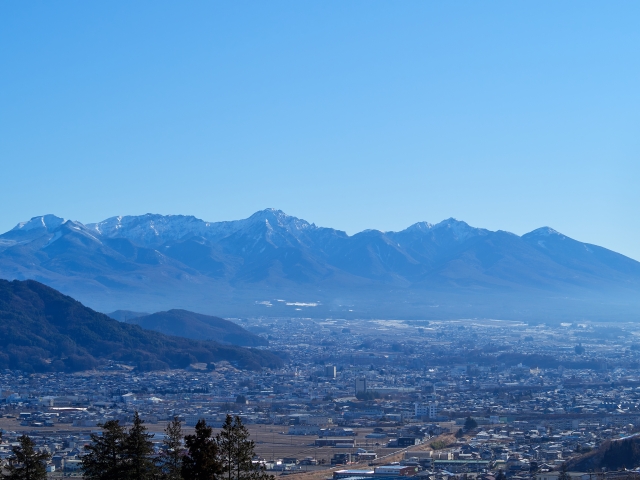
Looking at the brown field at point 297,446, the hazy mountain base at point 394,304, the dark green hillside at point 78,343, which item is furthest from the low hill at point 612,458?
the hazy mountain base at point 394,304

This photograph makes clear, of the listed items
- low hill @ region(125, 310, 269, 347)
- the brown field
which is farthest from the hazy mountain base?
the brown field

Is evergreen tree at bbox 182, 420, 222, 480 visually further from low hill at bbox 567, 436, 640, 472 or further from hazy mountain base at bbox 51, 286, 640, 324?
hazy mountain base at bbox 51, 286, 640, 324

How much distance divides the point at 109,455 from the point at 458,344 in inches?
3953

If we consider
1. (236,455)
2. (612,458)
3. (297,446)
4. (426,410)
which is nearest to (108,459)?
(236,455)

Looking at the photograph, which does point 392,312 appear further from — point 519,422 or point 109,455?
point 109,455

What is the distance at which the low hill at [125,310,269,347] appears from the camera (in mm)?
110562

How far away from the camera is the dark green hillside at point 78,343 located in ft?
280

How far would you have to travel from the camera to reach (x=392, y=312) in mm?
159875

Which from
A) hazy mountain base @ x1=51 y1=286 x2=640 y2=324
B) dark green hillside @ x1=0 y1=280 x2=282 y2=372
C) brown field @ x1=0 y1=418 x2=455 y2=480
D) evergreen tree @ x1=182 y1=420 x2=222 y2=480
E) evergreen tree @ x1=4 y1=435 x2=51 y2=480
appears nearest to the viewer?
evergreen tree @ x1=182 y1=420 x2=222 y2=480

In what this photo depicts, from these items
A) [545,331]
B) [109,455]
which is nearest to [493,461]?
[109,455]

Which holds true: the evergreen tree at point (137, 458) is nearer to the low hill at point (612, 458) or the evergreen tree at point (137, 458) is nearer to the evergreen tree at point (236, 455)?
the evergreen tree at point (236, 455)

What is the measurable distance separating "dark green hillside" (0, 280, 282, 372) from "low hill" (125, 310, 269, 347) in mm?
14319

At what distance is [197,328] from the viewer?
114312 millimetres

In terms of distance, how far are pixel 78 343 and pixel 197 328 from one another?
2536 centimetres
